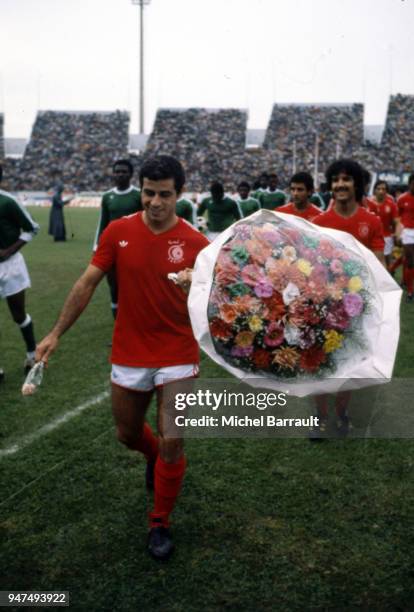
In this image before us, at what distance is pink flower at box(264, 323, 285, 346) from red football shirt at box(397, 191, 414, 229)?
9.19 meters

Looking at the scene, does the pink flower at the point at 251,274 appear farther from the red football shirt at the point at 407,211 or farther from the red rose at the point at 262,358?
the red football shirt at the point at 407,211

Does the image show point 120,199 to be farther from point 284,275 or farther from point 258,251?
point 284,275

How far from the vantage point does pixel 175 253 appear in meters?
3.46

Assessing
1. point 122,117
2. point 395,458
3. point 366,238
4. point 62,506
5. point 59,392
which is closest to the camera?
point 62,506

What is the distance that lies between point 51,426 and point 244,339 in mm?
3165

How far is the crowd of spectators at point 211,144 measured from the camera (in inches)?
1885

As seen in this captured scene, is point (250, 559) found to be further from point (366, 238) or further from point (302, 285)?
point (366, 238)

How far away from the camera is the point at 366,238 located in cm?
528

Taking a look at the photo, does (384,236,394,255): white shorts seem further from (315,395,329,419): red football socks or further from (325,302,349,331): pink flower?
(325,302,349,331): pink flower

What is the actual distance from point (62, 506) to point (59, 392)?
7.56 ft

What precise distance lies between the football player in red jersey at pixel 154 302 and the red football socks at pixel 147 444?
38cm

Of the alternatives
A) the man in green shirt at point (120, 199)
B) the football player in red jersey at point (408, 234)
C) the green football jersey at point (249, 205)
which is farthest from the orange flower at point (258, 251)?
the green football jersey at point (249, 205)

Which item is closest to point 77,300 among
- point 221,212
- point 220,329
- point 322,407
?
point 220,329

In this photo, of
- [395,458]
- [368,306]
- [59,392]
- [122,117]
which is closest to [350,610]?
[368,306]
